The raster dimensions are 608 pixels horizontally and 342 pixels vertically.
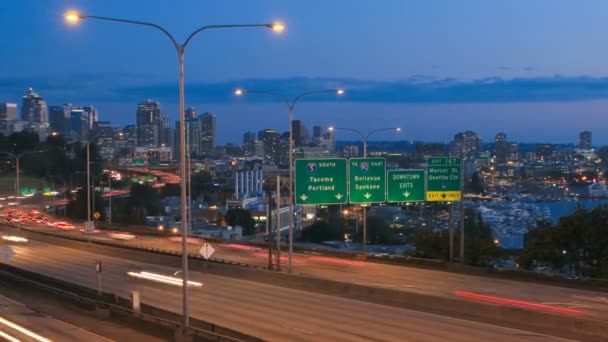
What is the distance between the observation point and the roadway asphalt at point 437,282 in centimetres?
2505

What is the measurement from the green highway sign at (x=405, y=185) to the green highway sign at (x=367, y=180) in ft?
1.19

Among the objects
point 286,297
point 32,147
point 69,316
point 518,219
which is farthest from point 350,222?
point 32,147

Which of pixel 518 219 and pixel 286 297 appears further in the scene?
pixel 518 219

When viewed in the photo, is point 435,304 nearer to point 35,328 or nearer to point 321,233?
point 35,328

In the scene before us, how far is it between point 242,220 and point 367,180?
2021 inches

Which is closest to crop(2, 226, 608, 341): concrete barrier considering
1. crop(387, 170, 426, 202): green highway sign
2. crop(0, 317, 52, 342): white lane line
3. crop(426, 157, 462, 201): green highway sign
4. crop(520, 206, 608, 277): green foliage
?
crop(387, 170, 426, 202): green highway sign

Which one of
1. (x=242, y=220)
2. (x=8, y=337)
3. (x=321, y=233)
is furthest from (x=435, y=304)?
(x=242, y=220)

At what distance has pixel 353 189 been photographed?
33188 mm

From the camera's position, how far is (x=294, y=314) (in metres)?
24.0

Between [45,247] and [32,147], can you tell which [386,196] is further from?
[32,147]

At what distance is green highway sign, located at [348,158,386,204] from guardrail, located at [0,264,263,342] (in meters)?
12.2

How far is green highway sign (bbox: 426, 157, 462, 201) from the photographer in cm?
3334

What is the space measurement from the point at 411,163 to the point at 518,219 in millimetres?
15015

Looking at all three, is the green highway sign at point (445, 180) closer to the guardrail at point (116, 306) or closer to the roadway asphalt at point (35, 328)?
the guardrail at point (116, 306)
